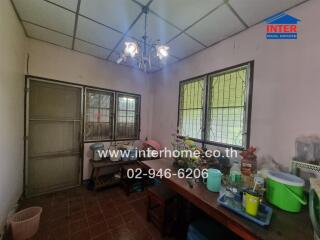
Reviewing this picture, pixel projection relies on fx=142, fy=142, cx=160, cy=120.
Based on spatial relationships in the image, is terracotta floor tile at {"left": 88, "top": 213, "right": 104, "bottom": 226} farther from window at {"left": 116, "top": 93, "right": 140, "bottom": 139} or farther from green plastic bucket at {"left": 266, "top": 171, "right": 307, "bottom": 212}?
green plastic bucket at {"left": 266, "top": 171, "right": 307, "bottom": 212}

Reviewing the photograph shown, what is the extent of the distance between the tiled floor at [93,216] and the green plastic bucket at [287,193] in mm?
1431

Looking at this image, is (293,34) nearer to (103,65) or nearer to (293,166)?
(293,166)

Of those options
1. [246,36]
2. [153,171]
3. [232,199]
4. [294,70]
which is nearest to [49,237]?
[153,171]

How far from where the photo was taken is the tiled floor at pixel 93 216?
1801mm

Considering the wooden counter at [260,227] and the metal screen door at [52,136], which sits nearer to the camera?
the wooden counter at [260,227]

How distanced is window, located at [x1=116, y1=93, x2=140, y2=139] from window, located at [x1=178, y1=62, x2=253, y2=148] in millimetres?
1287

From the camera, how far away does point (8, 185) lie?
1752 mm

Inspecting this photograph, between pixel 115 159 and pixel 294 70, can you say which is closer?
pixel 294 70

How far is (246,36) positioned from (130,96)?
261 centimetres

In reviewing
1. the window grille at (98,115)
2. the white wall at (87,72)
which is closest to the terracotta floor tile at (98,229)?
the white wall at (87,72)

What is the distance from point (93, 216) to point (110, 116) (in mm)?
1955

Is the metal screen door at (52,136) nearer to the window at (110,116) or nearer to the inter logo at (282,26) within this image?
the window at (110,116)

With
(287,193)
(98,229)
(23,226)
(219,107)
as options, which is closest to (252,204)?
(287,193)

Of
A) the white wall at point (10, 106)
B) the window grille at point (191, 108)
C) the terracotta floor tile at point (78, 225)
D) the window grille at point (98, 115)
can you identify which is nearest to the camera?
the white wall at point (10, 106)
